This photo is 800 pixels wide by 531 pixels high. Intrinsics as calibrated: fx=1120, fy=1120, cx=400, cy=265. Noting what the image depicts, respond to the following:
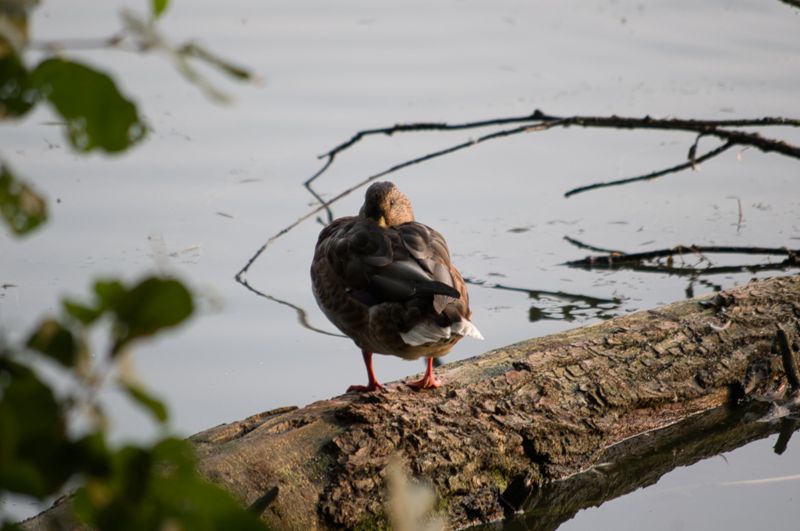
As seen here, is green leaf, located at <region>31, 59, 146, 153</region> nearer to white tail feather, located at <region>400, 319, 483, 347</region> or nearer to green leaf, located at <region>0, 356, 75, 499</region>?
green leaf, located at <region>0, 356, 75, 499</region>

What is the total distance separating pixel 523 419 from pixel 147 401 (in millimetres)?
3143

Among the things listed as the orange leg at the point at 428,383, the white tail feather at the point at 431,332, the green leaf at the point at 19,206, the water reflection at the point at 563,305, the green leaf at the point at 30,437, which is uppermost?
the green leaf at the point at 19,206

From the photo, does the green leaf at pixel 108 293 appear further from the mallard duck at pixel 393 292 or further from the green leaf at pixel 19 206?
the mallard duck at pixel 393 292

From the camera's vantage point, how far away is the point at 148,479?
65cm

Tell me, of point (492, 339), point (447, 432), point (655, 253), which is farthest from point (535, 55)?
point (447, 432)

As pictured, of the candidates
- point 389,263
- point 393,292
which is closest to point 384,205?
point 389,263

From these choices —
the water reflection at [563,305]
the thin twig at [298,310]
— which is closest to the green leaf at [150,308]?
the thin twig at [298,310]

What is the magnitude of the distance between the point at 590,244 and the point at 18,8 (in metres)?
5.85

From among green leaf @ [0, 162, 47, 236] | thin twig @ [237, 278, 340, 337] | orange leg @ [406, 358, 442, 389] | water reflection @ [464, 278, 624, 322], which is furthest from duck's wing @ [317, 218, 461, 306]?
green leaf @ [0, 162, 47, 236]

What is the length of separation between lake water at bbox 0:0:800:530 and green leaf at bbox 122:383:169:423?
3340mm

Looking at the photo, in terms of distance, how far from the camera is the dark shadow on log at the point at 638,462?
378cm

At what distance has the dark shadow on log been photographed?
12.4 feet

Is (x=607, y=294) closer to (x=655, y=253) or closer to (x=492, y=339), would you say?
(x=655, y=253)

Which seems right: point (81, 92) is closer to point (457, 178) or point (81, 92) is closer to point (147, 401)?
point (147, 401)
